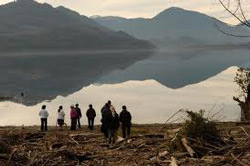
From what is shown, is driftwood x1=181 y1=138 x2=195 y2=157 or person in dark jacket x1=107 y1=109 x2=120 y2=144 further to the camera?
person in dark jacket x1=107 y1=109 x2=120 y2=144

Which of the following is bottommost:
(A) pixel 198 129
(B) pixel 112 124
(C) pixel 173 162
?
(C) pixel 173 162

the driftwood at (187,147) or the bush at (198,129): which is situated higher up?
the bush at (198,129)

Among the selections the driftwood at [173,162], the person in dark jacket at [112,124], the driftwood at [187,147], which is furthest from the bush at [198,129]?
the person in dark jacket at [112,124]

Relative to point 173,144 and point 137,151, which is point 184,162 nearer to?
point 173,144

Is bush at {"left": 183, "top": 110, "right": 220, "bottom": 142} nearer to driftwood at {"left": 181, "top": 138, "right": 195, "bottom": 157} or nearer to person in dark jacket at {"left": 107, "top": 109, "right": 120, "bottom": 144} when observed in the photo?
driftwood at {"left": 181, "top": 138, "right": 195, "bottom": 157}

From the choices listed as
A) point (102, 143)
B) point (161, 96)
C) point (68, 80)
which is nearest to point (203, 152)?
point (102, 143)

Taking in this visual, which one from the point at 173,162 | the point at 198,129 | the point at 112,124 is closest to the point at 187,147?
the point at 198,129

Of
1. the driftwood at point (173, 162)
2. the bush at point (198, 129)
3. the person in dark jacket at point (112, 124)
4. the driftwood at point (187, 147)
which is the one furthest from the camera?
the person in dark jacket at point (112, 124)

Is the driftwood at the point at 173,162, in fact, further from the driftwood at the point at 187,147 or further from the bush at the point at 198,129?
the bush at the point at 198,129

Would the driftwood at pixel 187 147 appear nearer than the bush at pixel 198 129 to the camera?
Yes

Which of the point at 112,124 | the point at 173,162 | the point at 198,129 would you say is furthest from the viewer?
the point at 112,124

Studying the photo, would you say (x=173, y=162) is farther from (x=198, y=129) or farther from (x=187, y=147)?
(x=198, y=129)

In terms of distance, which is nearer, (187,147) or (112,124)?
(187,147)

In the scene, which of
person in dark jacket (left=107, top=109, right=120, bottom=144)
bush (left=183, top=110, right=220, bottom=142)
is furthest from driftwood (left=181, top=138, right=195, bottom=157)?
person in dark jacket (left=107, top=109, right=120, bottom=144)
